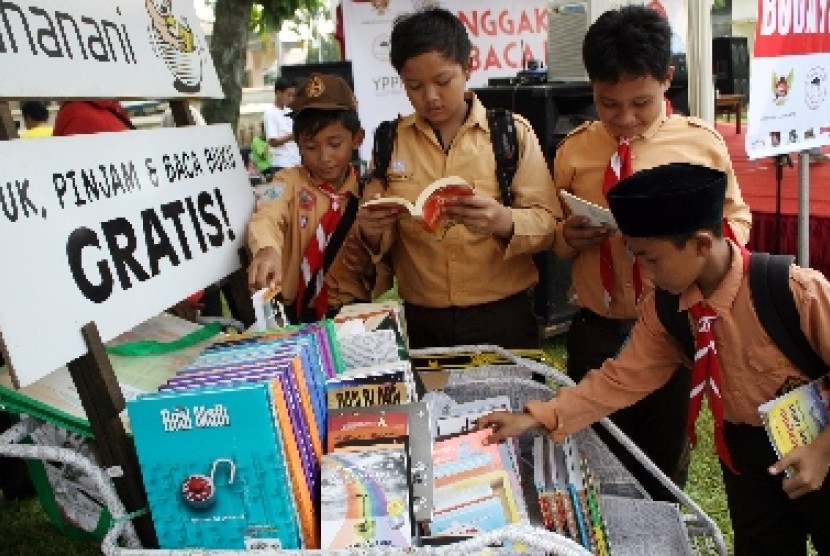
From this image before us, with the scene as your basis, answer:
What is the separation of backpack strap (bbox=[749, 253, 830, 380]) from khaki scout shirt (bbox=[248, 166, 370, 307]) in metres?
1.23

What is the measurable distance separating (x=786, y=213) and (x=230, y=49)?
4.66 metres

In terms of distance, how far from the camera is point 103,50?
1.92 meters

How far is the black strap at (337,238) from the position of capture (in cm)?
245

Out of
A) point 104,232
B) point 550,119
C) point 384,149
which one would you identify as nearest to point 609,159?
point 384,149

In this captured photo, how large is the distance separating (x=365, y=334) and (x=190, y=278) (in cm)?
48

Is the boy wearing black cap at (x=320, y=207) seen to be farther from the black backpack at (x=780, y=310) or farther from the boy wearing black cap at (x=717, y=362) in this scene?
the black backpack at (x=780, y=310)

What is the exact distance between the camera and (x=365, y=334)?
6.21ft

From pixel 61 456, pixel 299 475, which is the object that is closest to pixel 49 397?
pixel 61 456

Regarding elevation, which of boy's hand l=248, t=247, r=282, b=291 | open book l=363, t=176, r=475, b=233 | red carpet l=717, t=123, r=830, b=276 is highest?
open book l=363, t=176, r=475, b=233

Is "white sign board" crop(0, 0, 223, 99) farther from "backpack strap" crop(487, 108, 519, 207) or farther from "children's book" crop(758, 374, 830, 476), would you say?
"children's book" crop(758, 374, 830, 476)

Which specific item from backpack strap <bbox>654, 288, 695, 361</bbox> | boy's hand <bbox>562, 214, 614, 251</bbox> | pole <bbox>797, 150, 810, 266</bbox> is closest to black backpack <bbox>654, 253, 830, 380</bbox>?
backpack strap <bbox>654, 288, 695, 361</bbox>

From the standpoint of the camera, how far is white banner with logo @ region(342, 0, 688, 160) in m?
5.64

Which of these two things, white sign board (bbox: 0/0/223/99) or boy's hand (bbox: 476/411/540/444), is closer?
white sign board (bbox: 0/0/223/99)

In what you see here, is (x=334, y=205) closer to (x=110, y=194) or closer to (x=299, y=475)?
(x=110, y=194)
